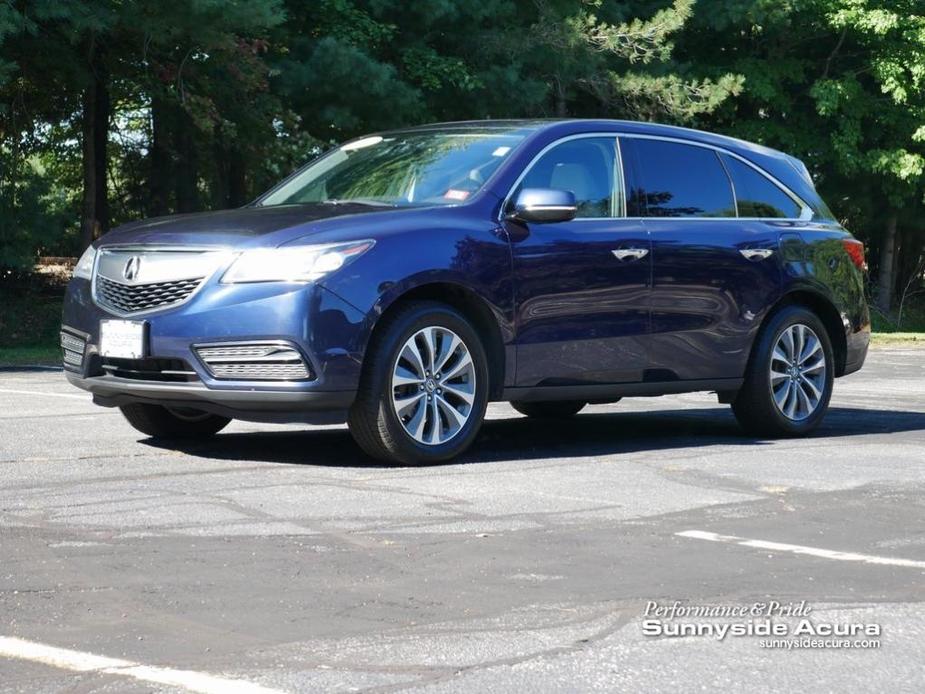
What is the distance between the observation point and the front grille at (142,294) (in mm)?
7926

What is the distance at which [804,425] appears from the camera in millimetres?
10250

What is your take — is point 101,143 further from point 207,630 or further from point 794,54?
point 207,630

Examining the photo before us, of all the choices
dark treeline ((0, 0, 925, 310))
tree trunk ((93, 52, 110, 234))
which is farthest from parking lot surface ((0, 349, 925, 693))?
tree trunk ((93, 52, 110, 234))

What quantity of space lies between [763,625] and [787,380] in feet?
18.2

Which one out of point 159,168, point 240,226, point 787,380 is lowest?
point 787,380

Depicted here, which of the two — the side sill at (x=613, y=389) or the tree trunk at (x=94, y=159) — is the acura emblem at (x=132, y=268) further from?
the tree trunk at (x=94, y=159)

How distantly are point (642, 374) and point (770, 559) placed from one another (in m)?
3.53

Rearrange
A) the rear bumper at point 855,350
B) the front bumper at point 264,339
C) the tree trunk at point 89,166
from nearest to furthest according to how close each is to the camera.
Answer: the front bumper at point 264,339
the rear bumper at point 855,350
the tree trunk at point 89,166

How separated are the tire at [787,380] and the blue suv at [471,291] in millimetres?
15

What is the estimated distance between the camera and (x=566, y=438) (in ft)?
32.6

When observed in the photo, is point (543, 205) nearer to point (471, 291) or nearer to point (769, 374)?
point (471, 291)

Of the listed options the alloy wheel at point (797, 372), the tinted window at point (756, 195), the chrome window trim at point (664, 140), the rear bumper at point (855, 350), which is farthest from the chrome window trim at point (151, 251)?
the rear bumper at point (855, 350)

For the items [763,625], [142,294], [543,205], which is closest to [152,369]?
[142,294]

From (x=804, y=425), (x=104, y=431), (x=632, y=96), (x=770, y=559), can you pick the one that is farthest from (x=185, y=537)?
(x=632, y=96)
